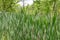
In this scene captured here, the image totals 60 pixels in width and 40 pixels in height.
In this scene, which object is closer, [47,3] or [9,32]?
[9,32]

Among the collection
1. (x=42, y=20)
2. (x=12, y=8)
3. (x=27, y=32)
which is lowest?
(x=12, y=8)

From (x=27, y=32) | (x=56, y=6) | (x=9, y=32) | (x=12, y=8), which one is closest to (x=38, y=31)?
(x=27, y=32)

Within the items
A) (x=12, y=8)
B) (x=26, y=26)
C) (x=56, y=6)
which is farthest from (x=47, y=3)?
(x=26, y=26)

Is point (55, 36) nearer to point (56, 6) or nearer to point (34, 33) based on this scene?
point (34, 33)

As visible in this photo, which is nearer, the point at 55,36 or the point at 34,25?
the point at 55,36

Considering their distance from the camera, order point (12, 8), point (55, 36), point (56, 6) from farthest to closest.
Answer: point (12, 8) → point (56, 6) → point (55, 36)

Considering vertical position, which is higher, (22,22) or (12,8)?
(22,22)

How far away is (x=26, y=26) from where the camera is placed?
6.53 feet

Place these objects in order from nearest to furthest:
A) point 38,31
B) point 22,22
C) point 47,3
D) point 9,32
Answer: point 38,31 < point 22,22 < point 9,32 < point 47,3

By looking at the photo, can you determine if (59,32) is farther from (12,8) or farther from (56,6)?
(12,8)

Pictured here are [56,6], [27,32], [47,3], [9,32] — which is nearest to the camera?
[27,32]

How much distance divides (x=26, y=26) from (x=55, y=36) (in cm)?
41

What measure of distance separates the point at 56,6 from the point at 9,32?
21.7 feet

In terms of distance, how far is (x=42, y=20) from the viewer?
176 cm
